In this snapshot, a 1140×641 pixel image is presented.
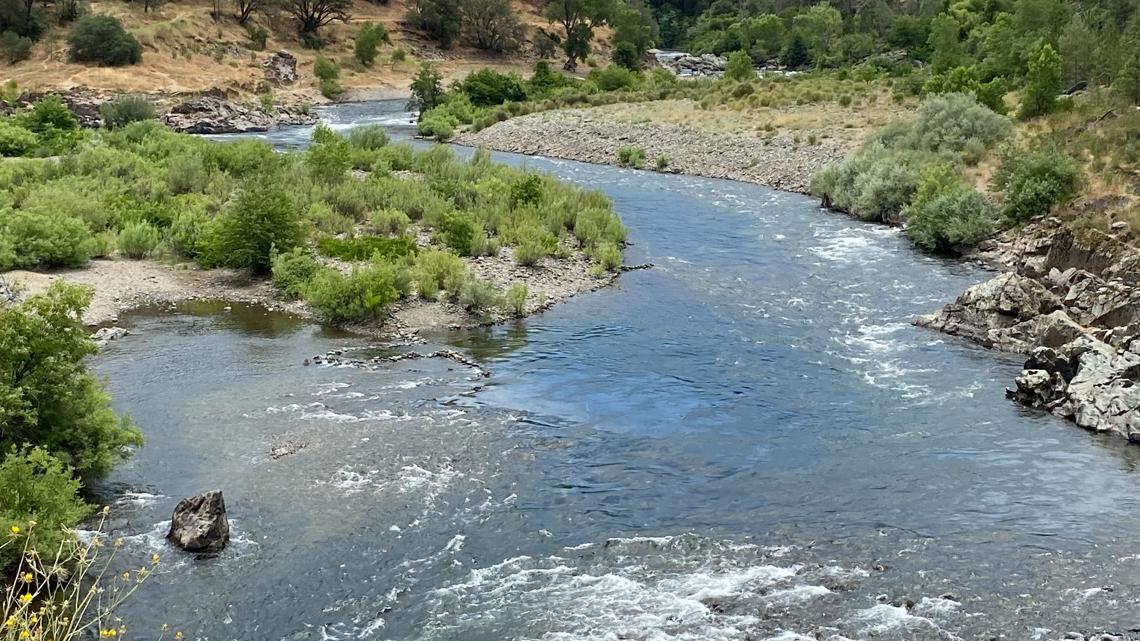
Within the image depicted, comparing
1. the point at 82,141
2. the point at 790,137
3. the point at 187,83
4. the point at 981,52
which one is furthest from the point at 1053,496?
the point at 187,83

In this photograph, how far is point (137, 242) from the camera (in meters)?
29.8

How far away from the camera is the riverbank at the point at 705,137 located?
151 ft

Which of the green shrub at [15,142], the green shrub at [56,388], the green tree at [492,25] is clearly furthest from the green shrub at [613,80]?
the green shrub at [56,388]

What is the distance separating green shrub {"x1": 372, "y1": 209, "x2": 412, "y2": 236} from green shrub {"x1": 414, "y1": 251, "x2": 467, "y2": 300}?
4633mm

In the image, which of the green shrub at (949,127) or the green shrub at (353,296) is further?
the green shrub at (949,127)

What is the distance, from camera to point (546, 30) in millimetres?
111000

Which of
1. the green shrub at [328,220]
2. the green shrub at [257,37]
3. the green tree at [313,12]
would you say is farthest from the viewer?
the green tree at [313,12]

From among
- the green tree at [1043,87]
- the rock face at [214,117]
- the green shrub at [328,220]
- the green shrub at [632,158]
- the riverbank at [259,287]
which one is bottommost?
the rock face at [214,117]

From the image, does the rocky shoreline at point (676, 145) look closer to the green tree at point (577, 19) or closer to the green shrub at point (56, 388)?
the green shrub at point (56, 388)

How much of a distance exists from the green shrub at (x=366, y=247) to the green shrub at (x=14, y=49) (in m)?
56.2

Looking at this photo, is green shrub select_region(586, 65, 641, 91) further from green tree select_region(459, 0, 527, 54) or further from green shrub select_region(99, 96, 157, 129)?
green shrub select_region(99, 96, 157, 129)

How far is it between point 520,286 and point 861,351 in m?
8.15

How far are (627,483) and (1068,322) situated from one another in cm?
1114

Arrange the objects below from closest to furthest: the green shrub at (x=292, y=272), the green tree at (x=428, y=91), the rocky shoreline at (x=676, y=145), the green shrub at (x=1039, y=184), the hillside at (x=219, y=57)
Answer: the green shrub at (x=292, y=272) → the green shrub at (x=1039, y=184) → the rocky shoreline at (x=676, y=145) → the green tree at (x=428, y=91) → the hillside at (x=219, y=57)
